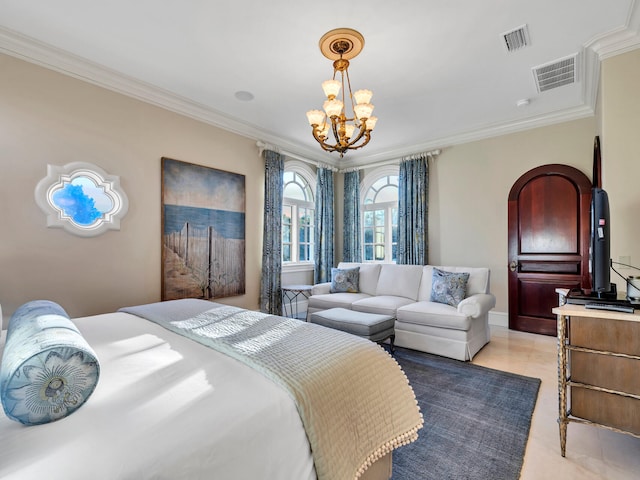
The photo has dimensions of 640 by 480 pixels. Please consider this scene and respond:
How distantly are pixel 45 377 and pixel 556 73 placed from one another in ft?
14.7

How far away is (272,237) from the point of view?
479cm

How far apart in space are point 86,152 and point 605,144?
4.77 metres

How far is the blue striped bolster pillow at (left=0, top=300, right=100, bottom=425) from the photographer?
822 mm

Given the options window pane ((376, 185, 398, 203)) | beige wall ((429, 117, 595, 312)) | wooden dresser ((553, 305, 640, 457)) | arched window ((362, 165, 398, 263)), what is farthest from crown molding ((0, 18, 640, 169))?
wooden dresser ((553, 305, 640, 457))

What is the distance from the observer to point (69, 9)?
2314 millimetres

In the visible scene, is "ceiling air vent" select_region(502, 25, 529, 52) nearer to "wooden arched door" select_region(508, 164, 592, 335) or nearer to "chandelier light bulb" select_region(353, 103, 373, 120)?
"chandelier light bulb" select_region(353, 103, 373, 120)

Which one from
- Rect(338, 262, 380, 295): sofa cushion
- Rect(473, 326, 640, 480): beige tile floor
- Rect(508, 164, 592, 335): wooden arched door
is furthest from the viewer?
Rect(338, 262, 380, 295): sofa cushion

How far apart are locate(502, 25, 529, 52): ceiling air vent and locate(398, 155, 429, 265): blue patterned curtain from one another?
242 centimetres

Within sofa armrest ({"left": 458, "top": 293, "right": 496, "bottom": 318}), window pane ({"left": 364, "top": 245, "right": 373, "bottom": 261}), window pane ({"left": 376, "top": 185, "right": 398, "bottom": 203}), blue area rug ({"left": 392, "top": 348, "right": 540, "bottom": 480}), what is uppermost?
window pane ({"left": 376, "top": 185, "right": 398, "bottom": 203})

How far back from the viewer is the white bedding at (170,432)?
2.31 ft

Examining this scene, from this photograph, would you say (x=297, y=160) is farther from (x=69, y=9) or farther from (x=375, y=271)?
(x=69, y=9)

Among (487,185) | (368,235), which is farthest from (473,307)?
(368,235)

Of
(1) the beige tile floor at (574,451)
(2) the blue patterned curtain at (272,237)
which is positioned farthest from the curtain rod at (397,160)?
(1) the beige tile floor at (574,451)

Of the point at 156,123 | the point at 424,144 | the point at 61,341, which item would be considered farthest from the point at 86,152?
the point at 424,144
